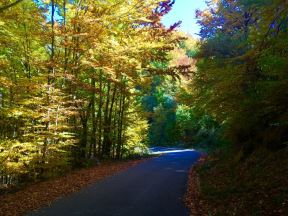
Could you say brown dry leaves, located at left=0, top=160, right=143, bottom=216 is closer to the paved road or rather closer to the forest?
the paved road

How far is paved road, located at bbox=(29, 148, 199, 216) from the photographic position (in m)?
8.27

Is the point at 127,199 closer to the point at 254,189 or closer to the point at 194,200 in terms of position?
the point at 194,200

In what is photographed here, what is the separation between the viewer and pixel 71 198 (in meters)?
9.96

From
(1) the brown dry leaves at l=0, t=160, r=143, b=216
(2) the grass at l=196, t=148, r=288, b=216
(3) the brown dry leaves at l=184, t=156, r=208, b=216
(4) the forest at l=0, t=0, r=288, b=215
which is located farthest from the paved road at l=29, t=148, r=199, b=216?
(4) the forest at l=0, t=0, r=288, b=215

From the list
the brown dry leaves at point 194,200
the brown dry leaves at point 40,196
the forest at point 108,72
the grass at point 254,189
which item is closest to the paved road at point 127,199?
the brown dry leaves at point 194,200

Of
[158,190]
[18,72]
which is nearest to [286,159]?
[158,190]

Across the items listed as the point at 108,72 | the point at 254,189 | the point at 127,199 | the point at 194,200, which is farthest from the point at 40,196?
the point at 108,72

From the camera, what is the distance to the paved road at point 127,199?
325 inches

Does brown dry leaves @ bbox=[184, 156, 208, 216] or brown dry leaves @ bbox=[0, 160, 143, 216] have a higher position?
brown dry leaves @ bbox=[0, 160, 143, 216]

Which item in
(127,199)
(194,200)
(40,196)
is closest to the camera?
(194,200)

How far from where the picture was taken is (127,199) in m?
9.76

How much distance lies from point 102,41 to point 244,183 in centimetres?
962

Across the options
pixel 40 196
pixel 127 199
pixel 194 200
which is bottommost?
pixel 194 200

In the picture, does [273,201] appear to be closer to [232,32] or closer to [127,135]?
[232,32]
